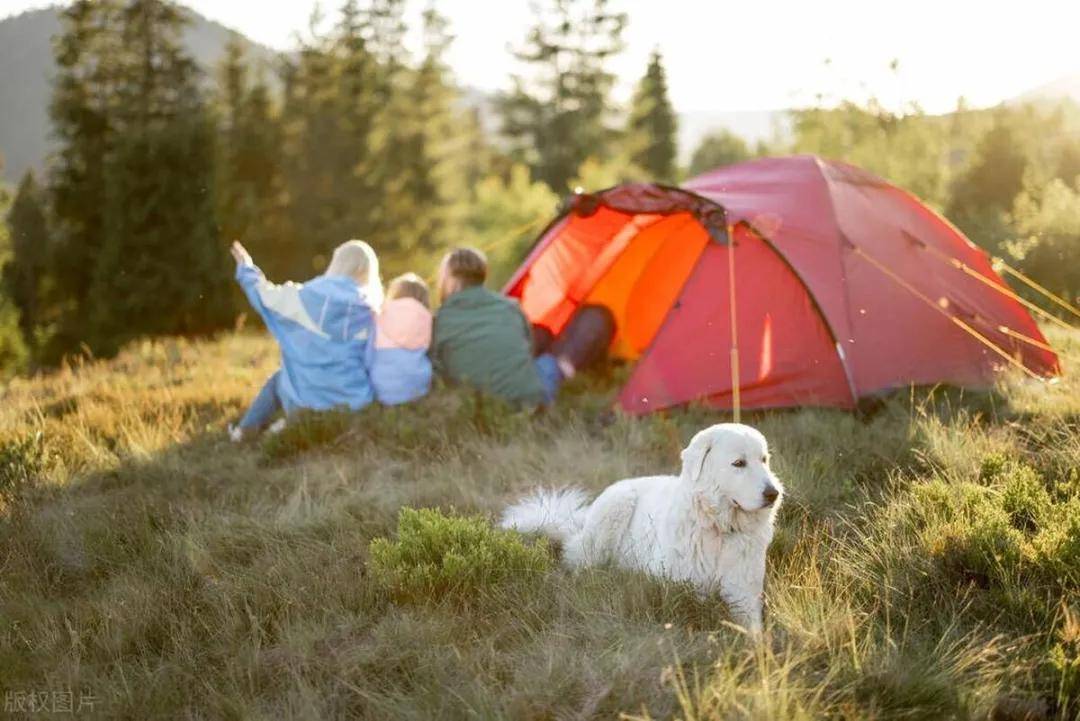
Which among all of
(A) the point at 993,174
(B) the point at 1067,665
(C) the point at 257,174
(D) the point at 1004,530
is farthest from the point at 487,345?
(C) the point at 257,174

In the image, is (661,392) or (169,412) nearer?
(661,392)

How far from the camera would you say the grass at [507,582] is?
268 cm

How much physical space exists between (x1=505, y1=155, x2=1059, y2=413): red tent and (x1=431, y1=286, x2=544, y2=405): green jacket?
2.74 feet

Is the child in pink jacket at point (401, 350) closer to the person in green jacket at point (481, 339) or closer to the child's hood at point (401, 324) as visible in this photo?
the child's hood at point (401, 324)

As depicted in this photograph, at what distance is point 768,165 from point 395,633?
5.37 metres

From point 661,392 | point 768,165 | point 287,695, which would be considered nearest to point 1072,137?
point 768,165

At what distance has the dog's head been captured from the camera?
3.30 m

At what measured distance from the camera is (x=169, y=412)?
22.0ft

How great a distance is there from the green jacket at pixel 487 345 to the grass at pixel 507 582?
805mm

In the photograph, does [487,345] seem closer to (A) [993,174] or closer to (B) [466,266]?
(B) [466,266]

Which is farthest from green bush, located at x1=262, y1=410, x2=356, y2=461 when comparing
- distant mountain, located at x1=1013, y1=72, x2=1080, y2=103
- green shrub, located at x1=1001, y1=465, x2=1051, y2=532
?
distant mountain, located at x1=1013, y1=72, x2=1080, y2=103

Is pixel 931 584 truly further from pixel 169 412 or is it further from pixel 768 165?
pixel 169 412

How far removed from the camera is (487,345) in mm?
6594
